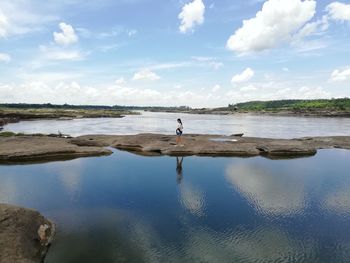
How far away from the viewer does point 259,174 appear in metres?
25.0

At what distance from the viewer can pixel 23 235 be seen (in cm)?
1209

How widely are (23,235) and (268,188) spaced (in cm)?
1478

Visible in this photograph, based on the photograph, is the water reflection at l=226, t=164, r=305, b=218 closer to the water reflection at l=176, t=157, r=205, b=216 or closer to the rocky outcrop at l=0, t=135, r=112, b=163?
the water reflection at l=176, t=157, r=205, b=216

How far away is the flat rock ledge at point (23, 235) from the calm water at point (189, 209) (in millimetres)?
491

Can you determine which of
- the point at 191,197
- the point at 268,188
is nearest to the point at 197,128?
the point at 268,188

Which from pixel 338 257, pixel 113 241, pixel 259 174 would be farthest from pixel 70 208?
pixel 259 174

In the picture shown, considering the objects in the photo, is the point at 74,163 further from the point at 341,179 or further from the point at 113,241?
the point at 341,179

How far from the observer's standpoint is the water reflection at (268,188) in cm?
1728

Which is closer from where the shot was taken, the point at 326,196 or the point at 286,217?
the point at 286,217

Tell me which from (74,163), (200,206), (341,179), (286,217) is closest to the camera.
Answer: (286,217)

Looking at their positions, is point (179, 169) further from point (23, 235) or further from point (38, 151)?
point (23, 235)

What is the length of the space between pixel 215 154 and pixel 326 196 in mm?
15199

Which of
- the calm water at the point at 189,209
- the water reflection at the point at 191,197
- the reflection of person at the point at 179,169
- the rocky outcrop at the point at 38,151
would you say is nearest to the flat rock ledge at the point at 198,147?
the reflection of person at the point at 179,169

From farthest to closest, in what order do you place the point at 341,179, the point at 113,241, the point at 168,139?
the point at 168,139
the point at 341,179
the point at 113,241
